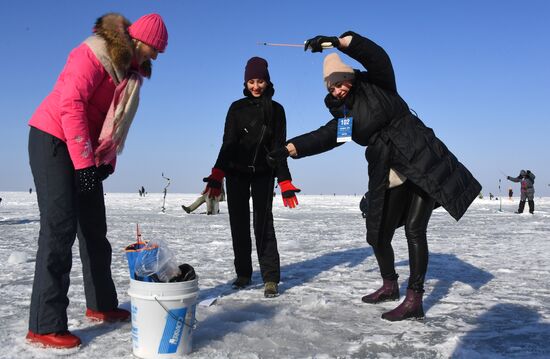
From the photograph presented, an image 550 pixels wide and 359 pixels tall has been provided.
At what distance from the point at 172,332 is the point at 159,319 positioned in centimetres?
9

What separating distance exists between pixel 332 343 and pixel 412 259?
37.5 inches

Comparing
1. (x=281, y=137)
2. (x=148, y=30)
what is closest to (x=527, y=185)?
(x=281, y=137)

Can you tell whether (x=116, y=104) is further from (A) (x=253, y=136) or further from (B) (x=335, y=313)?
(B) (x=335, y=313)

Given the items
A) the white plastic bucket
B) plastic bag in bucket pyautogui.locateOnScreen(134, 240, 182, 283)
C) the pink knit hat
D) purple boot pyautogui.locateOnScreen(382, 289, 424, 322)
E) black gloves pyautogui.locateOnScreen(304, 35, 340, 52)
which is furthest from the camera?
purple boot pyautogui.locateOnScreen(382, 289, 424, 322)

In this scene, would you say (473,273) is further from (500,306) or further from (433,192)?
(433,192)

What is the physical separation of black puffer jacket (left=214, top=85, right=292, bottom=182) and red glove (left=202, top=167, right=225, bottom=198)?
2.0 inches

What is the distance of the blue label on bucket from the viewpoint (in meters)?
2.43

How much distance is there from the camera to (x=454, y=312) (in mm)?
3459

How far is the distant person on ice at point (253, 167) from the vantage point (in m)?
4.27

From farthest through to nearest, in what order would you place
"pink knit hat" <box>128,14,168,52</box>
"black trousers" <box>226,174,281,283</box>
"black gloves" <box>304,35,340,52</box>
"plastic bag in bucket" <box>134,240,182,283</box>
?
1. "black trousers" <box>226,174,281,283</box>
2. "black gloves" <box>304,35,340,52</box>
3. "pink knit hat" <box>128,14,168,52</box>
4. "plastic bag in bucket" <box>134,240,182,283</box>

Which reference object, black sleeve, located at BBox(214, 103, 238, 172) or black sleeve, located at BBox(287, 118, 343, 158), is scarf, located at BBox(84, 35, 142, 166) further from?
black sleeve, located at BBox(214, 103, 238, 172)

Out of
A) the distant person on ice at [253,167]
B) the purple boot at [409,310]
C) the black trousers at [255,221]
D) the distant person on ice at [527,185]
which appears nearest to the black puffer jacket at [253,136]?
the distant person on ice at [253,167]

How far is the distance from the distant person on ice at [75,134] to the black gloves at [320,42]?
93 centimetres

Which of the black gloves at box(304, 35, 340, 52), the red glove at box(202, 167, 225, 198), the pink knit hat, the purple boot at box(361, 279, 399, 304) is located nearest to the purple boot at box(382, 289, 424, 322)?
the purple boot at box(361, 279, 399, 304)
